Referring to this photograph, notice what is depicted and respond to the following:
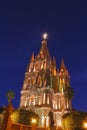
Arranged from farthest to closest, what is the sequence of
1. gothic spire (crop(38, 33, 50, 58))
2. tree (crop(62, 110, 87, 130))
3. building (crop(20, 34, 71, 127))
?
gothic spire (crop(38, 33, 50, 58)) → building (crop(20, 34, 71, 127)) → tree (crop(62, 110, 87, 130))

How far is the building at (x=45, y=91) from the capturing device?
52.8 metres

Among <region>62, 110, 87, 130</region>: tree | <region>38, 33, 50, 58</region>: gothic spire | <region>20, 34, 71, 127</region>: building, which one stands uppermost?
<region>38, 33, 50, 58</region>: gothic spire

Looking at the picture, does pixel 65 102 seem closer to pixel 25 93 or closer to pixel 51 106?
pixel 51 106

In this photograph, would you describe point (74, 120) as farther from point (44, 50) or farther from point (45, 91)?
point (44, 50)

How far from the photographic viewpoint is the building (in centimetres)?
5279

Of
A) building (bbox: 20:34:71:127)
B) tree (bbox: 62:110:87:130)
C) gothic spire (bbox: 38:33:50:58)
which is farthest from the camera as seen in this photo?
gothic spire (bbox: 38:33:50:58)

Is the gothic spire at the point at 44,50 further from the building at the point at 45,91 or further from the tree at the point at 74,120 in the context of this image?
the tree at the point at 74,120

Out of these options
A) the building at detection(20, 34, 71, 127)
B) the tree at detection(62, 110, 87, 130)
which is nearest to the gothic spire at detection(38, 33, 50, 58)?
the building at detection(20, 34, 71, 127)

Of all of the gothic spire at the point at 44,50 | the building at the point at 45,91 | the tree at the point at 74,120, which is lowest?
the tree at the point at 74,120

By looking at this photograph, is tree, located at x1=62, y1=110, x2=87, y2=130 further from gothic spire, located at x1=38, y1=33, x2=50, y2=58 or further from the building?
gothic spire, located at x1=38, y1=33, x2=50, y2=58

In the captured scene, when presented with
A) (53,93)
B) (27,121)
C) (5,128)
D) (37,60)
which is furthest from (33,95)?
(5,128)

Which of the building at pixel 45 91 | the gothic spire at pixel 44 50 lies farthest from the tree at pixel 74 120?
the gothic spire at pixel 44 50

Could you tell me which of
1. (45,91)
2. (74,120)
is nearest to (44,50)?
(45,91)

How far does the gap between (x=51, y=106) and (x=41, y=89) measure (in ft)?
20.9
